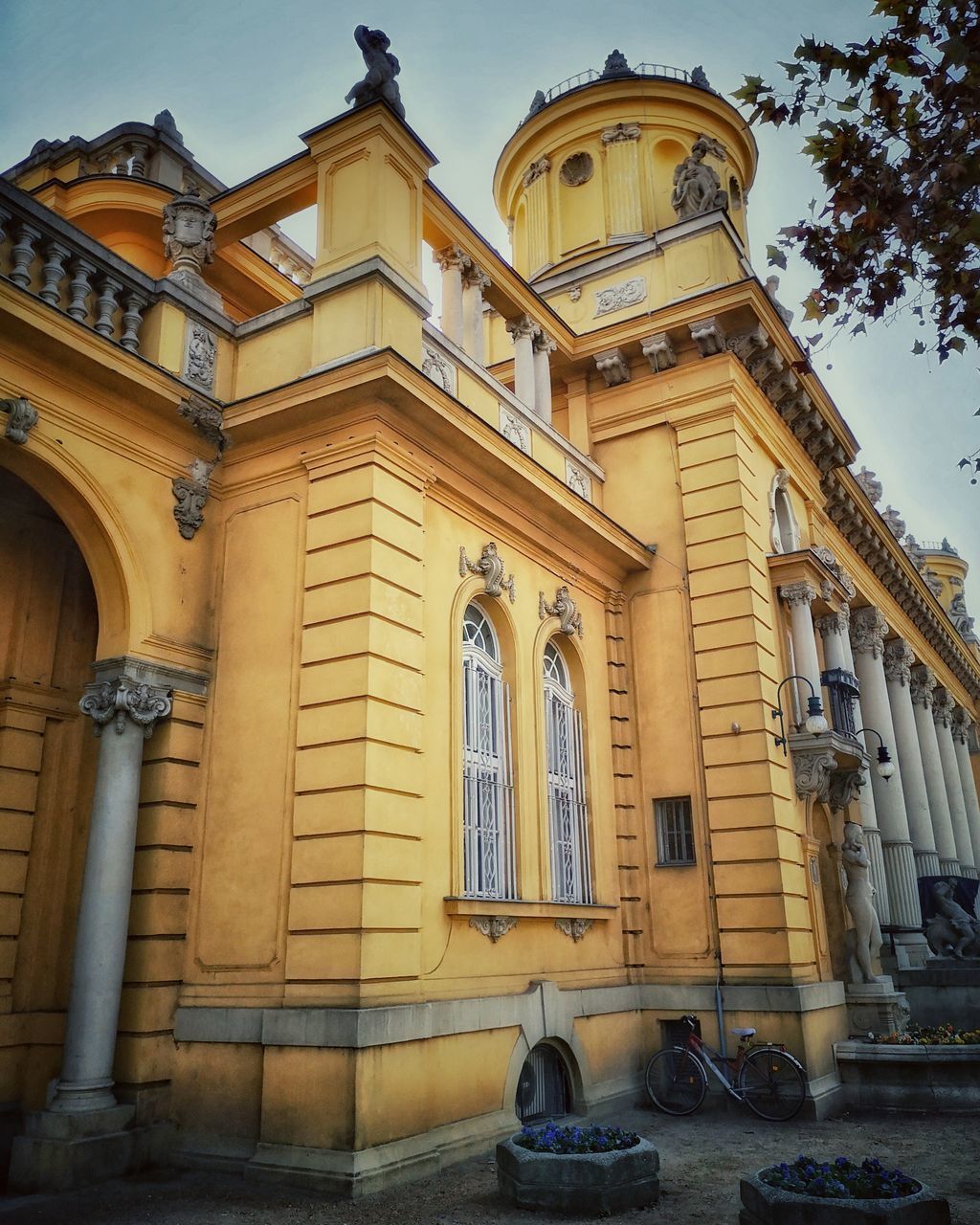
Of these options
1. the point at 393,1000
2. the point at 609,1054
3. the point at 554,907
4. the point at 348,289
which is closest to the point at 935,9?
the point at 348,289

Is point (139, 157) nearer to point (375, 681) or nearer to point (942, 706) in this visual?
point (375, 681)

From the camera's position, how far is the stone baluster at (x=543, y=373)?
1644 centimetres

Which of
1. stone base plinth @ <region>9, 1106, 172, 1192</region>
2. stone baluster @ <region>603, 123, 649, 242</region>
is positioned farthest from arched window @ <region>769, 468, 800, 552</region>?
stone base plinth @ <region>9, 1106, 172, 1192</region>

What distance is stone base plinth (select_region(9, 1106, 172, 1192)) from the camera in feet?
29.9

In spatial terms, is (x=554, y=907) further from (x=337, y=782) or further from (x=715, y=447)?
(x=715, y=447)

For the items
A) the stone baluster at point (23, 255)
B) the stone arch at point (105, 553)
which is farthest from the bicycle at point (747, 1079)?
→ the stone baluster at point (23, 255)

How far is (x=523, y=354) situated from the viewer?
53.4 ft

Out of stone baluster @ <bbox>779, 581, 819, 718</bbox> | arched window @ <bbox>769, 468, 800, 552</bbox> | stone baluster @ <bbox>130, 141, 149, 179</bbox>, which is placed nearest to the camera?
stone baluster @ <bbox>779, 581, 819, 718</bbox>

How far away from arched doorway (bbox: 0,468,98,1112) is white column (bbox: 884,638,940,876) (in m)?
19.1

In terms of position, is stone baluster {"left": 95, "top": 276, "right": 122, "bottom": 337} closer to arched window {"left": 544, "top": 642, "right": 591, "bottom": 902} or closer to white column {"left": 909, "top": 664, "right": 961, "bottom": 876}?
arched window {"left": 544, "top": 642, "right": 591, "bottom": 902}

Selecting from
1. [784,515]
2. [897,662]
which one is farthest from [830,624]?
[897,662]

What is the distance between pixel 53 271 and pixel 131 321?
3.37ft

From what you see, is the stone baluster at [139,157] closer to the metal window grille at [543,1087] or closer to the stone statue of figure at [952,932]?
the metal window grille at [543,1087]

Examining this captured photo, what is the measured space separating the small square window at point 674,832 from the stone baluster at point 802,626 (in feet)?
9.42
